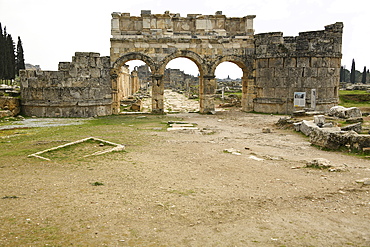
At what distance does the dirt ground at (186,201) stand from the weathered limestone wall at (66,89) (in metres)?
10.6

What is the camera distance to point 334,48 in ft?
60.6

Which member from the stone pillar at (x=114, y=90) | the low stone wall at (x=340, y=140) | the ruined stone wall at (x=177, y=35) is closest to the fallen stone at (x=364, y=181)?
the low stone wall at (x=340, y=140)

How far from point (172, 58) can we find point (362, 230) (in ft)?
53.4

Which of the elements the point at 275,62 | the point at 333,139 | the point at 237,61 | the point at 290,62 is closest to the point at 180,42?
the point at 237,61

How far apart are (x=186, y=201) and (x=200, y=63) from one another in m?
15.1

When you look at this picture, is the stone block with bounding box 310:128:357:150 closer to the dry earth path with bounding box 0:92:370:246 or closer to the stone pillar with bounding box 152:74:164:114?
the dry earth path with bounding box 0:92:370:246

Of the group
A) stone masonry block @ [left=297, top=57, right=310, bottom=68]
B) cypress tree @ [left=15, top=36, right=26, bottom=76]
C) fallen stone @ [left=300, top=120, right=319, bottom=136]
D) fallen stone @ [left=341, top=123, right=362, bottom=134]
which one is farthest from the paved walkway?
cypress tree @ [left=15, top=36, right=26, bottom=76]

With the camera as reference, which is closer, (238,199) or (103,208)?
(103,208)

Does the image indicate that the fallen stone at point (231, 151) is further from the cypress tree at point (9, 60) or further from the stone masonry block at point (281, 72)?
the cypress tree at point (9, 60)

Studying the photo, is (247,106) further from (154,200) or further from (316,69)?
(154,200)

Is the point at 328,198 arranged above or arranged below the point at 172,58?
below

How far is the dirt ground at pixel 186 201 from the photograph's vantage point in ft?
12.0

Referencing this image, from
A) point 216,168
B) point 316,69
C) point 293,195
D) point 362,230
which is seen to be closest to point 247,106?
point 316,69

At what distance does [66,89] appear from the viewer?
682 inches
